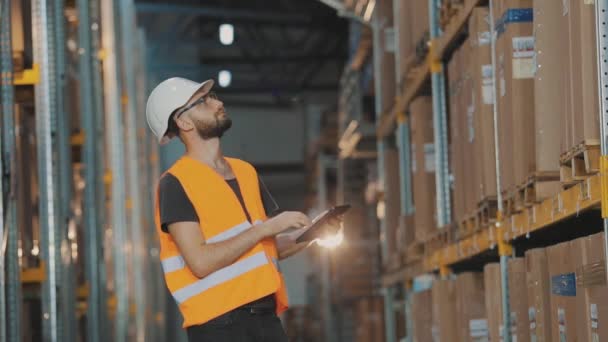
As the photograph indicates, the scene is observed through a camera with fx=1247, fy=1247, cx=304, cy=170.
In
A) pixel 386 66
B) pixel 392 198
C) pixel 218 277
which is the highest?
pixel 386 66

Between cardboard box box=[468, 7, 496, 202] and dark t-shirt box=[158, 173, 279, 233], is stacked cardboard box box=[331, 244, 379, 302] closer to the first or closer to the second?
cardboard box box=[468, 7, 496, 202]

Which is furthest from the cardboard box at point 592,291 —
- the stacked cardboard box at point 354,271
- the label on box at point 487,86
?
the stacked cardboard box at point 354,271

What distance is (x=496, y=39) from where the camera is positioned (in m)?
5.84

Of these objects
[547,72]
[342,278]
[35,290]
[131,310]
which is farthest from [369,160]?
[547,72]

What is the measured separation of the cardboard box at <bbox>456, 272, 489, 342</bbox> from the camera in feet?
22.1

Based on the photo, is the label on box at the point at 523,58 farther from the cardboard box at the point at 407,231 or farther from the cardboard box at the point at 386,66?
the cardboard box at the point at 386,66

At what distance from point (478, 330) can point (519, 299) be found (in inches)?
45.5

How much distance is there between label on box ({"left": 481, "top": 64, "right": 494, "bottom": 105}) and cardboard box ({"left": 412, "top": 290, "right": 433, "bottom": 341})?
2391 millimetres

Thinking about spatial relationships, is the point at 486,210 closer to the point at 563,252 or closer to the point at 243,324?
the point at 563,252

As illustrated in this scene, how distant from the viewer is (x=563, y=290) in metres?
4.75

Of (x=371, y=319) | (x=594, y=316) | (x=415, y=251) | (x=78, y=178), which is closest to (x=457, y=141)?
(x=415, y=251)

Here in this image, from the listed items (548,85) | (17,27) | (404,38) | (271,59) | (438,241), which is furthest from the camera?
(271,59)

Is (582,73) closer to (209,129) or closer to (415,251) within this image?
(209,129)

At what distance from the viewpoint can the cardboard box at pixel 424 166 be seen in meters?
8.50
